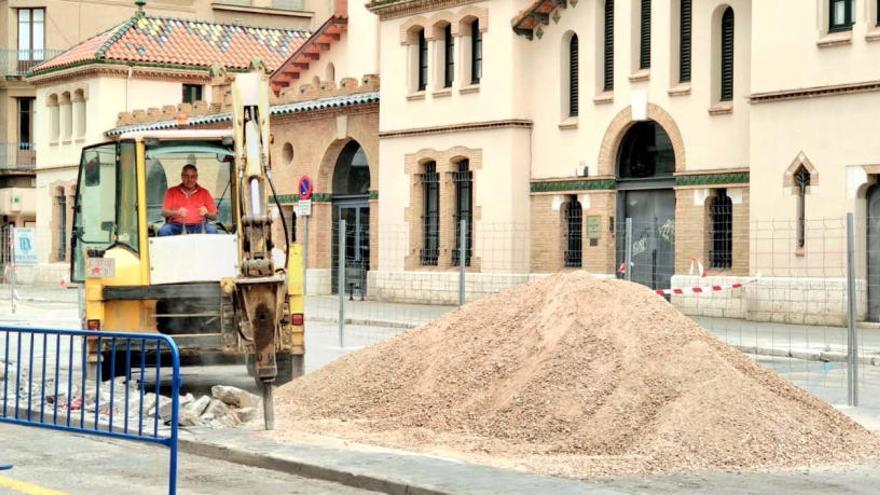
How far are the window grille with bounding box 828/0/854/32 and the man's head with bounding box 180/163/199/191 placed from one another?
50.8 ft

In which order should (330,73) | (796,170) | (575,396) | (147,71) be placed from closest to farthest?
(575,396), (796,170), (330,73), (147,71)

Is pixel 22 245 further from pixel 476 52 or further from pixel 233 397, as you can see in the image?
pixel 233 397

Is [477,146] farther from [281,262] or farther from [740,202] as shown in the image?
[281,262]

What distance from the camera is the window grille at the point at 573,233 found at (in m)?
36.0

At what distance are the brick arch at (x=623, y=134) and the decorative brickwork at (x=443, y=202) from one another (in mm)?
4159

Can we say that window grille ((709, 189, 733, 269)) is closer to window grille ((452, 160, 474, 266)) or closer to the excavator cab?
window grille ((452, 160, 474, 266))

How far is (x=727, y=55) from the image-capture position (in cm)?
3241

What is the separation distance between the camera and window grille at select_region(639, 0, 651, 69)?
112 feet

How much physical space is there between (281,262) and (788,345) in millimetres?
10054

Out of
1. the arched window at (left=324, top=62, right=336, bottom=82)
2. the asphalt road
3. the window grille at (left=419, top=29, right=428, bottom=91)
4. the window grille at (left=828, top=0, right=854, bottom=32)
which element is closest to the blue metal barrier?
the asphalt road

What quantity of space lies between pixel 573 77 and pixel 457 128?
372 centimetres

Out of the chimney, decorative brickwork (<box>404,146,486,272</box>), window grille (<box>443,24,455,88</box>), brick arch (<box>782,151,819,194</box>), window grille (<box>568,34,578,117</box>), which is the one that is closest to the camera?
brick arch (<box>782,151,819,194</box>)

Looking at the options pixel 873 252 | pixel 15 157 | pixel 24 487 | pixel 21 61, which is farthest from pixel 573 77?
pixel 15 157

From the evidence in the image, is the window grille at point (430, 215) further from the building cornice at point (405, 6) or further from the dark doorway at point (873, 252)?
the dark doorway at point (873, 252)
